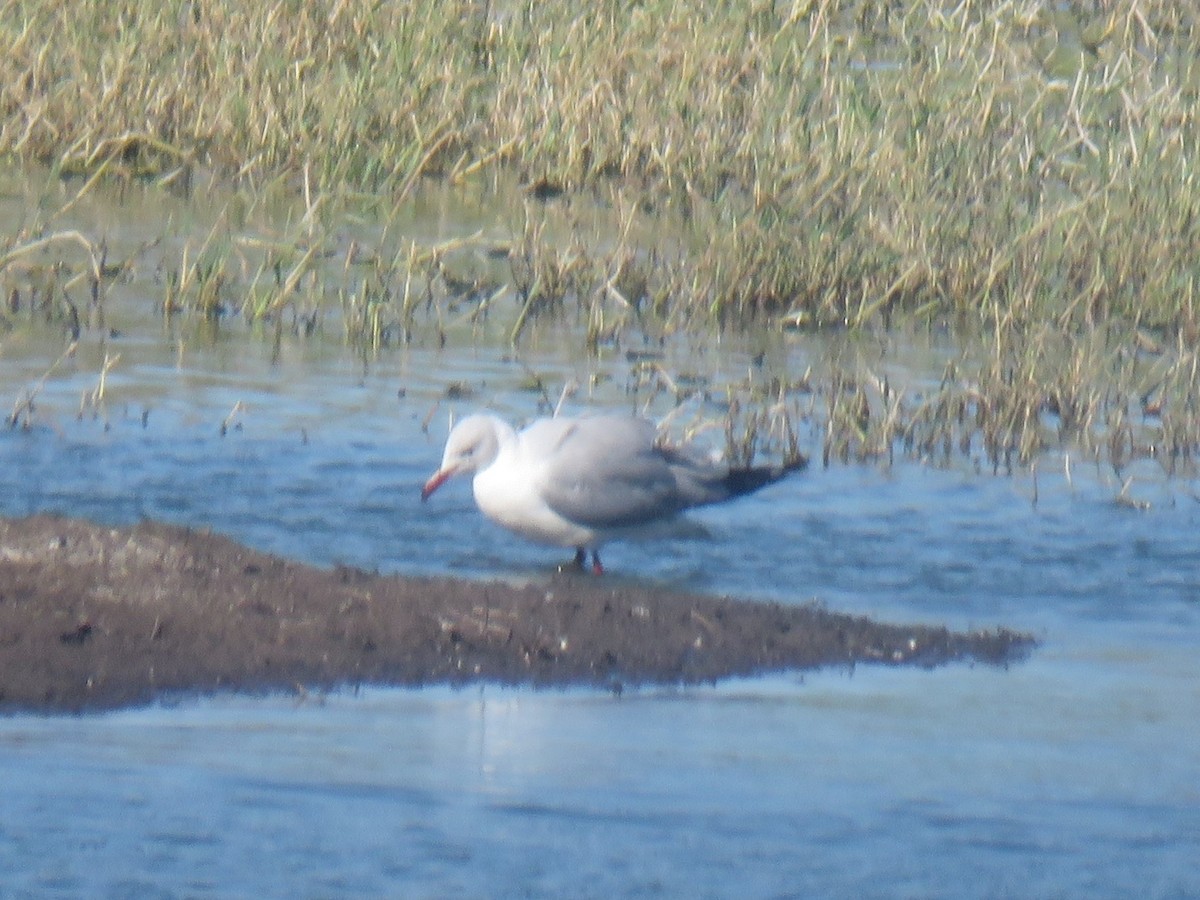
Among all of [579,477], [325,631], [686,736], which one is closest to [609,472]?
[579,477]

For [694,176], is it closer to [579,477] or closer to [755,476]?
[755,476]

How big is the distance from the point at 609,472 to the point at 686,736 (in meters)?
2.06

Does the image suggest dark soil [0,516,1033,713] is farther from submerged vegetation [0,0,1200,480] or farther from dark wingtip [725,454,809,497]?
submerged vegetation [0,0,1200,480]

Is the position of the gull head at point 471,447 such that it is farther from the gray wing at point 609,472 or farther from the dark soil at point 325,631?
the dark soil at point 325,631

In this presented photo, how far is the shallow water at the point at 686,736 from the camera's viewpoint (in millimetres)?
4918

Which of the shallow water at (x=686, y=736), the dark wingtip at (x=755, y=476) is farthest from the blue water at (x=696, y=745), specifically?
the dark wingtip at (x=755, y=476)

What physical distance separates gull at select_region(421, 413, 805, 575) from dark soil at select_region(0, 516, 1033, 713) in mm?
715

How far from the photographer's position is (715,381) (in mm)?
10055

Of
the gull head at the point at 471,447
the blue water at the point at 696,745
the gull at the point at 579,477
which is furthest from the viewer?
the gull head at the point at 471,447

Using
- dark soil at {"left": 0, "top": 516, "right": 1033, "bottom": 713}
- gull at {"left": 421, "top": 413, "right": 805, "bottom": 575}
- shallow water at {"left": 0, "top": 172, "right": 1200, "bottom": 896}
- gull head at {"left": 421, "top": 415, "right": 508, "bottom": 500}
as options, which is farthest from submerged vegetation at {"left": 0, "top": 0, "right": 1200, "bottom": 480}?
dark soil at {"left": 0, "top": 516, "right": 1033, "bottom": 713}

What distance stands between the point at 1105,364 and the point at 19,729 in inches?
225

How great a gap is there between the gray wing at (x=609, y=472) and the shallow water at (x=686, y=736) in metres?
0.19

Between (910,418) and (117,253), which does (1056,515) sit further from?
(117,253)

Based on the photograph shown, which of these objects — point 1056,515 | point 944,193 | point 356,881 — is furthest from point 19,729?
point 944,193
